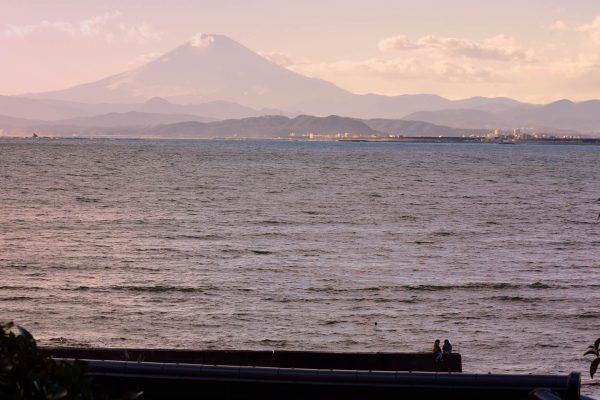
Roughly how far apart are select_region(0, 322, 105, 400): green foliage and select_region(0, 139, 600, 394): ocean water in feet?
65.9

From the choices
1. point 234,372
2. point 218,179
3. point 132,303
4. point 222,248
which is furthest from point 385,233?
point 218,179

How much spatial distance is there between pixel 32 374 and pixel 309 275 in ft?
117

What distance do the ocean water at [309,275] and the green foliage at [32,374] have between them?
20.1 meters

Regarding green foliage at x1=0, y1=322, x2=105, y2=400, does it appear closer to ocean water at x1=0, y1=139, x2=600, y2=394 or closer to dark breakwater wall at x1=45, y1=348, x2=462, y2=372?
dark breakwater wall at x1=45, y1=348, x2=462, y2=372

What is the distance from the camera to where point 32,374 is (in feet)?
20.8

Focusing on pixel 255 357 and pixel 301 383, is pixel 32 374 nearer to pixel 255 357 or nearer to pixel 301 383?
pixel 301 383

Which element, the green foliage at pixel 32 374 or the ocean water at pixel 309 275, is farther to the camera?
the ocean water at pixel 309 275

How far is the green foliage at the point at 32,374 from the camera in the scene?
6277 mm

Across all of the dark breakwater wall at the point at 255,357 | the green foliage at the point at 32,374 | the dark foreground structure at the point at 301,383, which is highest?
the green foliage at the point at 32,374

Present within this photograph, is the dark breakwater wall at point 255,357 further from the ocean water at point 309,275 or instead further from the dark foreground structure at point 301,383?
the ocean water at point 309,275

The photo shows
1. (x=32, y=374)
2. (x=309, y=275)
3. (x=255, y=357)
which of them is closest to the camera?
(x=32, y=374)

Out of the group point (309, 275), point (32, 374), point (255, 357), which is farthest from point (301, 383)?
point (309, 275)

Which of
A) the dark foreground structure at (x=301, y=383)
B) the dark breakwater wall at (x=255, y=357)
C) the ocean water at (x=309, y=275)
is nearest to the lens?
the dark foreground structure at (x=301, y=383)

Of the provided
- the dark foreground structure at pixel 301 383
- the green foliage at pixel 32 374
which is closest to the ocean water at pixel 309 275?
the dark foreground structure at pixel 301 383
